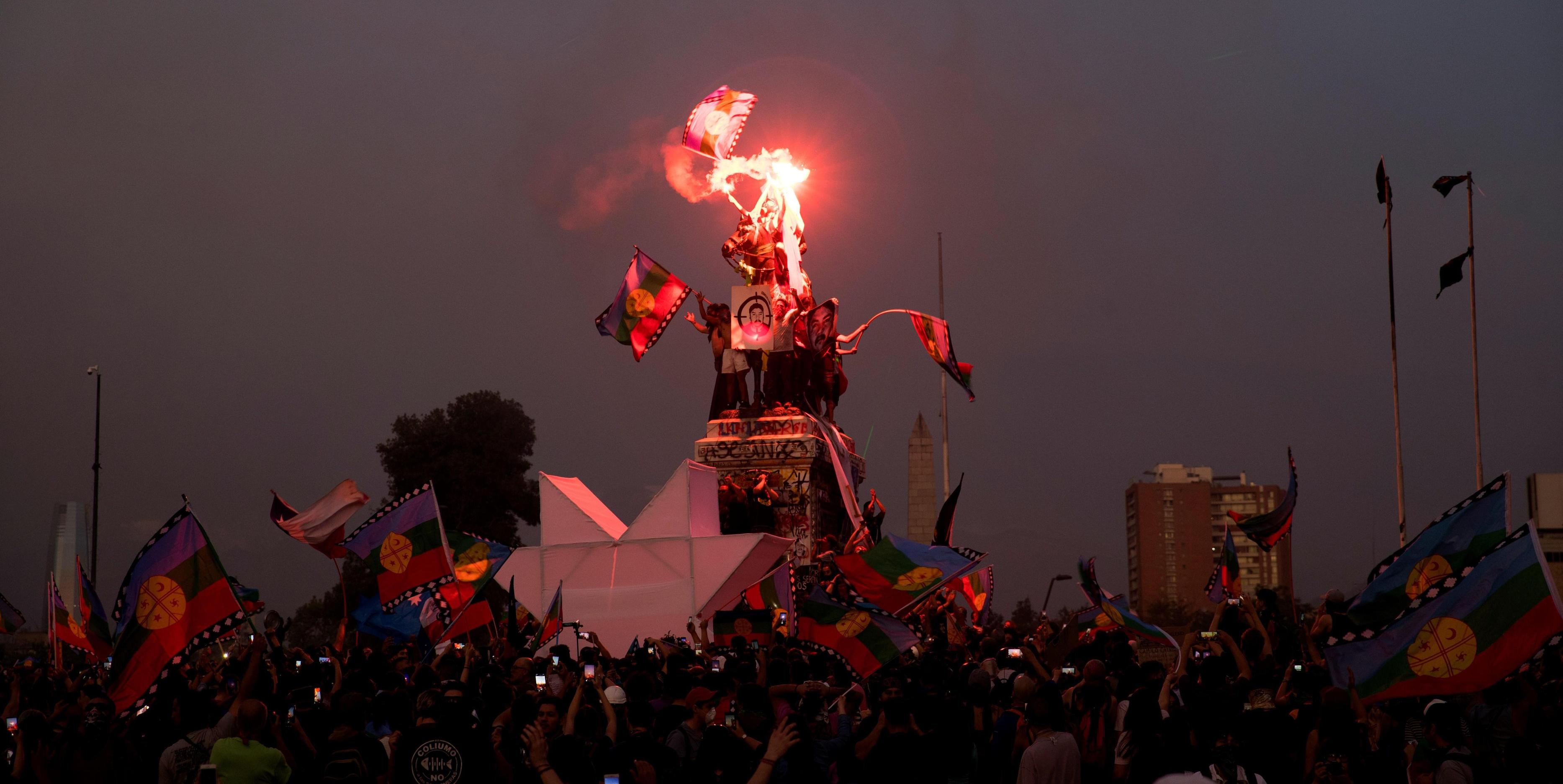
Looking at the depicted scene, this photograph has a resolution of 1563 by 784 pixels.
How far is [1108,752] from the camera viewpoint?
11.2 m

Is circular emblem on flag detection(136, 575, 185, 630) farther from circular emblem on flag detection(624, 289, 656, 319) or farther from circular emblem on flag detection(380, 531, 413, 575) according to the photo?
circular emblem on flag detection(624, 289, 656, 319)

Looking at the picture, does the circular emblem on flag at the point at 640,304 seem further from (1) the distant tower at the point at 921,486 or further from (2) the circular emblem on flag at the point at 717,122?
(1) the distant tower at the point at 921,486

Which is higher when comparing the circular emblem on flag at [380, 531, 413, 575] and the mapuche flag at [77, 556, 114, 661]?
the circular emblem on flag at [380, 531, 413, 575]

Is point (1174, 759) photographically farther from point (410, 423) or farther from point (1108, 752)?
point (410, 423)

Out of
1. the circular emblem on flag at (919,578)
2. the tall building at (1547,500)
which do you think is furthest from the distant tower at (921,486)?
the circular emblem on flag at (919,578)

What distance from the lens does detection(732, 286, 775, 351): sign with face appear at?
37344 mm

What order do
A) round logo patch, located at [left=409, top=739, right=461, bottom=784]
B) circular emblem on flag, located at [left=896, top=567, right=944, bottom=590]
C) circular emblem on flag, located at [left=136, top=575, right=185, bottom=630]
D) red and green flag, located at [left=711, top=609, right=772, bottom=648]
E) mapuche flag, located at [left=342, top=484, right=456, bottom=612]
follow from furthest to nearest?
1. mapuche flag, located at [left=342, top=484, right=456, bottom=612]
2. circular emblem on flag, located at [left=896, top=567, right=944, bottom=590]
3. red and green flag, located at [left=711, top=609, right=772, bottom=648]
4. circular emblem on flag, located at [left=136, top=575, right=185, bottom=630]
5. round logo patch, located at [left=409, top=739, right=461, bottom=784]

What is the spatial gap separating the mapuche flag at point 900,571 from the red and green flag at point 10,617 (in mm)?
16643

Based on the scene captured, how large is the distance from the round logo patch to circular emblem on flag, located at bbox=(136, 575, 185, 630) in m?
7.25

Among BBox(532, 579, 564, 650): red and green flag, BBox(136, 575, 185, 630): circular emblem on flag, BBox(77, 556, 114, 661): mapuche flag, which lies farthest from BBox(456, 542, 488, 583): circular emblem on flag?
BBox(136, 575, 185, 630): circular emblem on flag

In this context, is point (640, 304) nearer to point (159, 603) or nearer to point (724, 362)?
point (724, 362)

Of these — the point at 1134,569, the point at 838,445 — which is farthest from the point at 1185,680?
the point at 1134,569

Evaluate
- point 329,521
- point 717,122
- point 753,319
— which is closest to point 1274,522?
point 329,521

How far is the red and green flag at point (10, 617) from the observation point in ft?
91.9
